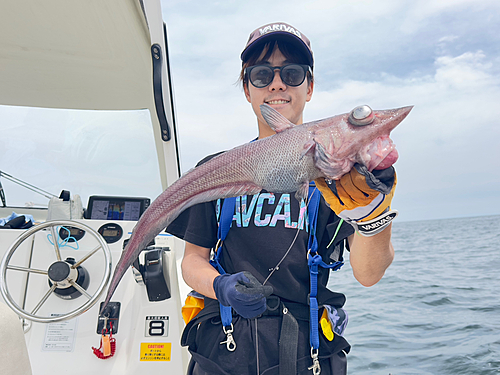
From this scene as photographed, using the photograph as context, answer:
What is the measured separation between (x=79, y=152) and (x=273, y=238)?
2561 millimetres

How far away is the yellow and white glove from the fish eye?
13 cm

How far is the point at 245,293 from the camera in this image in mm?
1269

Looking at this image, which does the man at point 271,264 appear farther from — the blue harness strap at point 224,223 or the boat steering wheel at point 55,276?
the boat steering wheel at point 55,276

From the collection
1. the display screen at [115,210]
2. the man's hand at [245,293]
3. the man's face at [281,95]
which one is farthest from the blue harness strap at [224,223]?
the display screen at [115,210]

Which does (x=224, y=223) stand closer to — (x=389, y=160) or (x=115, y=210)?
(x=389, y=160)

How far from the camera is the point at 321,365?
149 cm

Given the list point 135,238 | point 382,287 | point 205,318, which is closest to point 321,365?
point 205,318

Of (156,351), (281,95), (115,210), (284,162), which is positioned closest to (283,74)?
(281,95)

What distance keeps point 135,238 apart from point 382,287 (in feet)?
36.6

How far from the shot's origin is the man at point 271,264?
1416 millimetres

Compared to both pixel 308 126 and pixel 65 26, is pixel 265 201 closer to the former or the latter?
pixel 308 126

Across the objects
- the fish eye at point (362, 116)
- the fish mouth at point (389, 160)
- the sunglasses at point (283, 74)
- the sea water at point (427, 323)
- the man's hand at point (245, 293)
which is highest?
the sunglasses at point (283, 74)

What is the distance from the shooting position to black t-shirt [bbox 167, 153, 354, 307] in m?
1.54

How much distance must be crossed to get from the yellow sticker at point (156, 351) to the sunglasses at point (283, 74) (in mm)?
2032
